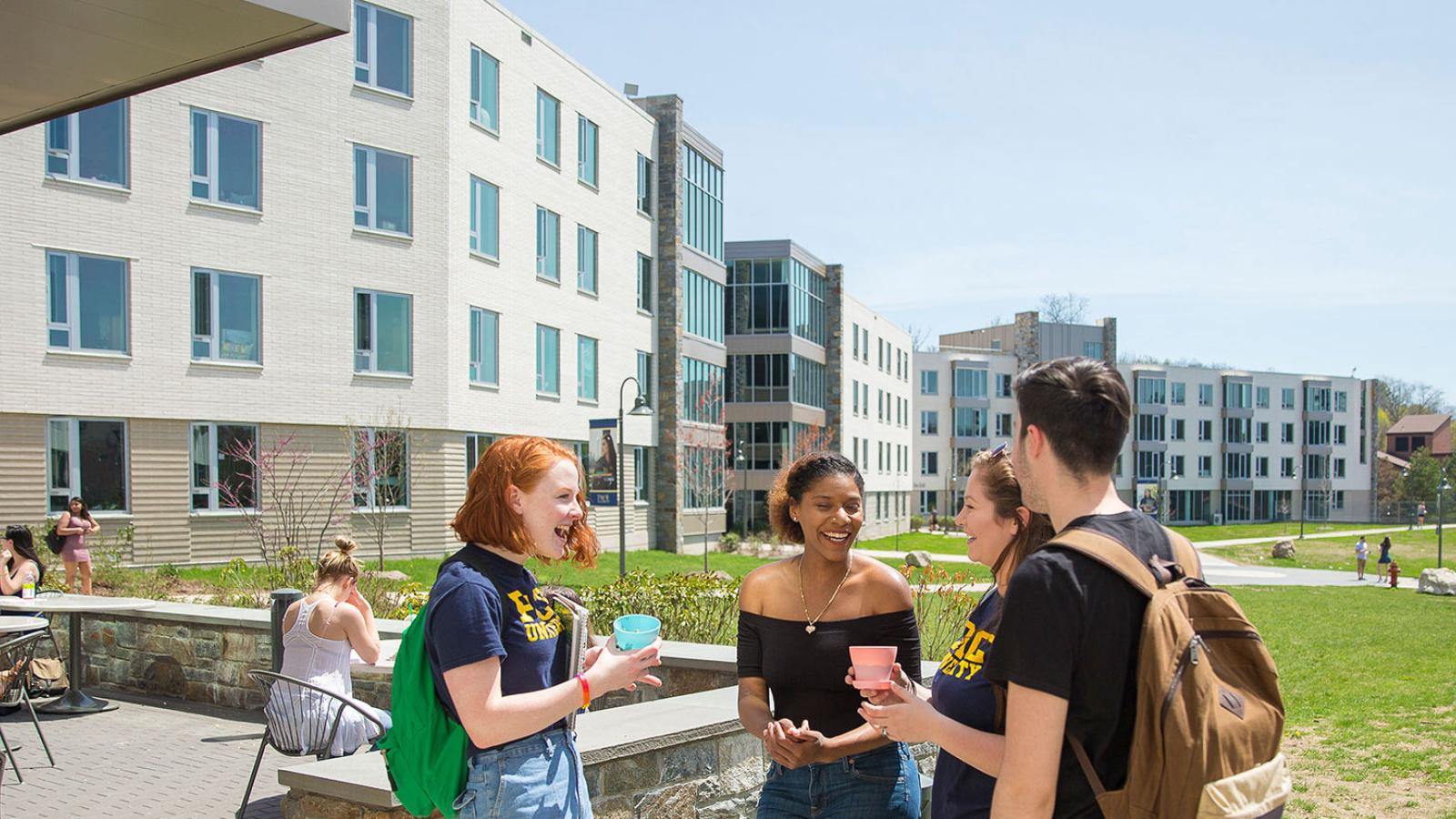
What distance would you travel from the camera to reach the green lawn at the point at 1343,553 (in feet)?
175

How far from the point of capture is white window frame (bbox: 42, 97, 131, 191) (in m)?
22.8

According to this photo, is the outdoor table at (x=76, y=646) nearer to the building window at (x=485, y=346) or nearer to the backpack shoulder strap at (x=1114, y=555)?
the backpack shoulder strap at (x=1114, y=555)

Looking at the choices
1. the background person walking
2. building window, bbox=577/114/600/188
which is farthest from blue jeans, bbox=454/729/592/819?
building window, bbox=577/114/600/188

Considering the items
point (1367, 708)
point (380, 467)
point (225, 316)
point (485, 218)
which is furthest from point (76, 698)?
point (485, 218)

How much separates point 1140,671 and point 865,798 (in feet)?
5.86

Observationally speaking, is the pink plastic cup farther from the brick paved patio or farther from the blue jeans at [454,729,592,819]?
the brick paved patio

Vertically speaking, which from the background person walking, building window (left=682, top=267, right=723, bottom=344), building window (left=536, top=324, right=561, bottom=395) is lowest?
the background person walking

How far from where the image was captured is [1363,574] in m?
45.3

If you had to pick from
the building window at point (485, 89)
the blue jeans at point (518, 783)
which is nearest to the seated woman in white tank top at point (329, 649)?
the blue jeans at point (518, 783)

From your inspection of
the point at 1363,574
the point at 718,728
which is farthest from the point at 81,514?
the point at 1363,574

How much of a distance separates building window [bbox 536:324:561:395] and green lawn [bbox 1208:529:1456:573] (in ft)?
109

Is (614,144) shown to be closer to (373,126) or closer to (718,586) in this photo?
(373,126)

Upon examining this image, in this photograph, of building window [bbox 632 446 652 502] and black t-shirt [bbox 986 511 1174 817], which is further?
building window [bbox 632 446 652 502]

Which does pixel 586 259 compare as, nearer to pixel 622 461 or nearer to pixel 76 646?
pixel 622 461
